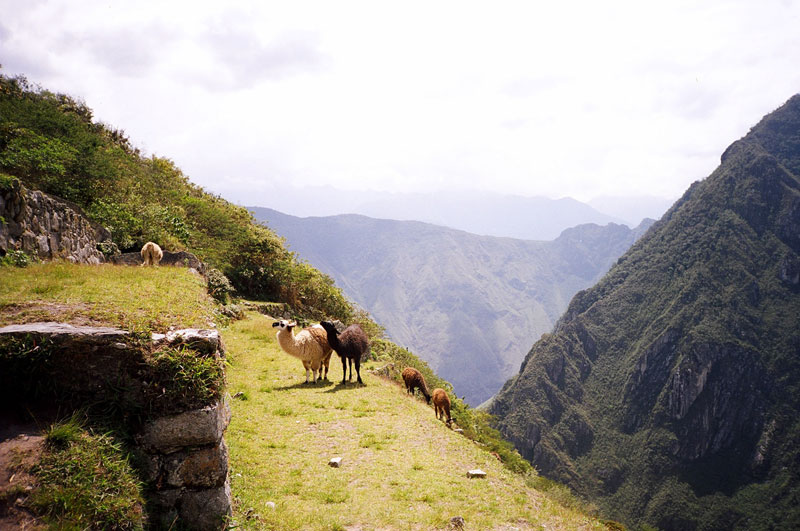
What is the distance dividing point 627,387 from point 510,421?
53.8 meters

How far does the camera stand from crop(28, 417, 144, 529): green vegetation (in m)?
3.50

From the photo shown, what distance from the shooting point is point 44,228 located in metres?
13.0

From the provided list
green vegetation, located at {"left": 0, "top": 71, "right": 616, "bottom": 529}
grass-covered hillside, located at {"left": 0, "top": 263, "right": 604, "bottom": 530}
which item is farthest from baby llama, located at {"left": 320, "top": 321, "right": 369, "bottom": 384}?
green vegetation, located at {"left": 0, "top": 71, "right": 616, "bottom": 529}

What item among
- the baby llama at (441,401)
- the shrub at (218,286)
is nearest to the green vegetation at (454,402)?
the baby llama at (441,401)

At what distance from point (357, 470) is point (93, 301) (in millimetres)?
5479

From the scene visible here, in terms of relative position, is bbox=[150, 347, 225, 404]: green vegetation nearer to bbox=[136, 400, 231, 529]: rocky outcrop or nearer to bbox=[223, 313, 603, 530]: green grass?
bbox=[136, 400, 231, 529]: rocky outcrop

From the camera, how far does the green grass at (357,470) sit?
21.1ft

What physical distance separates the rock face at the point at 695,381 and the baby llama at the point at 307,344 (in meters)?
133

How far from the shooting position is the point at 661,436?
140250 mm

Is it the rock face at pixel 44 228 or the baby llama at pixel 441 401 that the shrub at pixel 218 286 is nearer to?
the rock face at pixel 44 228

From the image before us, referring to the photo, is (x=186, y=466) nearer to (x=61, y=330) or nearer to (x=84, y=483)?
(x=84, y=483)

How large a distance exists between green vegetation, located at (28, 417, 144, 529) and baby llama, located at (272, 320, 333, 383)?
8.77 meters

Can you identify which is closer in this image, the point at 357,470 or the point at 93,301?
the point at 93,301

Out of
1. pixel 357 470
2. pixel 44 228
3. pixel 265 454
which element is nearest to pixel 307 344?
pixel 265 454
